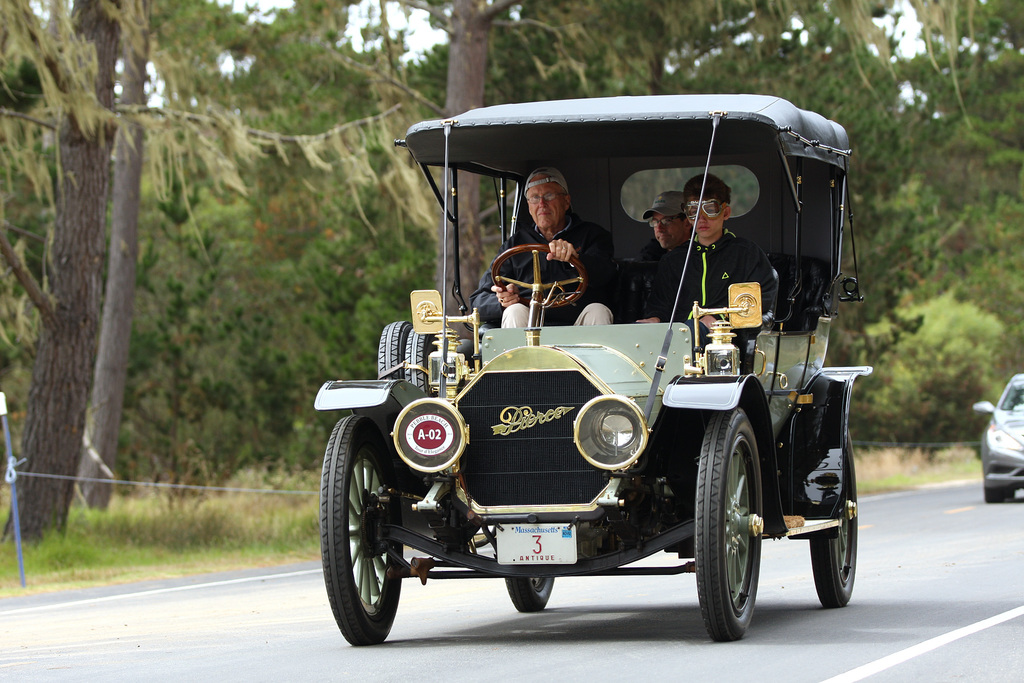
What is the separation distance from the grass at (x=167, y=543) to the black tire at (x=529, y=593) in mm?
4857

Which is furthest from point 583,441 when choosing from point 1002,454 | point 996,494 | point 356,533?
point 996,494

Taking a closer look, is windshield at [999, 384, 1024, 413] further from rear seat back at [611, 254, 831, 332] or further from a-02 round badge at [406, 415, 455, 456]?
a-02 round badge at [406, 415, 455, 456]

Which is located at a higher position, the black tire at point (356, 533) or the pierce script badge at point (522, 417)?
the pierce script badge at point (522, 417)

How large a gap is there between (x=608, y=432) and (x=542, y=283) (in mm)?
1577

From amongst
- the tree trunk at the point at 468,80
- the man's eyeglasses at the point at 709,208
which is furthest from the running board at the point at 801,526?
the tree trunk at the point at 468,80

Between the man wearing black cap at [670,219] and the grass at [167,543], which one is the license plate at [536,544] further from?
the grass at [167,543]

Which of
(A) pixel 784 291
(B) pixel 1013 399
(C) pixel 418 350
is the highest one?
(A) pixel 784 291

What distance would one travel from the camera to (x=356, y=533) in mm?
7555

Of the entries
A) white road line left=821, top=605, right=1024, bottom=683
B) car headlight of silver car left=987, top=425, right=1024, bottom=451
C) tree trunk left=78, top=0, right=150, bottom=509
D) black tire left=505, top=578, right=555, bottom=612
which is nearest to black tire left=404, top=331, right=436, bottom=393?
black tire left=505, top=578, right=555, bottom=612

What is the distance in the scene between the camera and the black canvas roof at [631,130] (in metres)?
7.88

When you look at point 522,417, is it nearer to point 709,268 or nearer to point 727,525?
point 727,525

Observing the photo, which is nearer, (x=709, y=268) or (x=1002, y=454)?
(x=709, y=268)

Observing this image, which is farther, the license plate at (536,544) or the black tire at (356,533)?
the black tire at (356,533)

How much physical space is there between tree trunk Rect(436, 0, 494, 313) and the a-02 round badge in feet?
36.7
